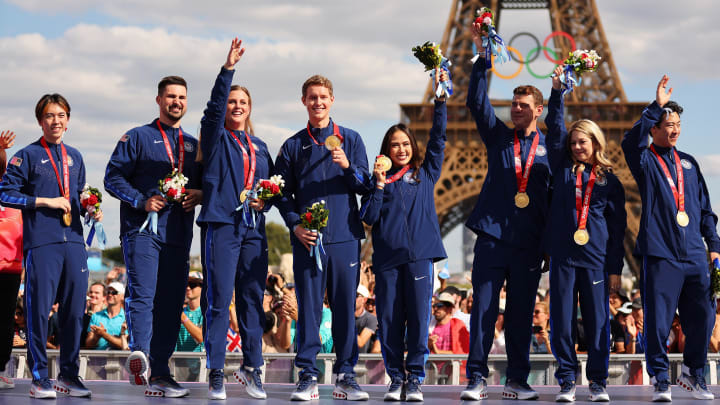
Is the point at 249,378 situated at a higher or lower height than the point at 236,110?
Result: lower

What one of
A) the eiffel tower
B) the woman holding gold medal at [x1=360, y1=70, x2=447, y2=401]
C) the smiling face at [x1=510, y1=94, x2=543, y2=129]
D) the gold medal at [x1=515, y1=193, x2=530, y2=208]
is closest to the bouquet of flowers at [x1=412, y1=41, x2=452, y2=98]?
the woman holding gold medal at [x1=360, y1=70, x2=447, y2=401]

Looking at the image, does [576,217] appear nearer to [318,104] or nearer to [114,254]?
[318,104]

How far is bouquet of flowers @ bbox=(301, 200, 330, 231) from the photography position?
22.6 feet

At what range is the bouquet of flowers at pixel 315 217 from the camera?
6898mm

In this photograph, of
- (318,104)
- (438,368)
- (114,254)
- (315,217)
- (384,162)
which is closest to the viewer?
(315,217)

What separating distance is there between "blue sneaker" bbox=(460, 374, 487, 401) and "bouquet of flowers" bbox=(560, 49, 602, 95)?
2.37 m

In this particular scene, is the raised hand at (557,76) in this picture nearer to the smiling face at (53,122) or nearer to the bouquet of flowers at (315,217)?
the bouquet of flowers at (315,217)

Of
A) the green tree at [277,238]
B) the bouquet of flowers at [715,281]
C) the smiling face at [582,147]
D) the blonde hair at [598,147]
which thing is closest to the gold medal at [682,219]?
the bouquet of flowers at [715,281]

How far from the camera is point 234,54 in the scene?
7035 mm

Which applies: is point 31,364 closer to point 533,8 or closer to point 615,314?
point 615,314

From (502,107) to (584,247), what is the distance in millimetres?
31627

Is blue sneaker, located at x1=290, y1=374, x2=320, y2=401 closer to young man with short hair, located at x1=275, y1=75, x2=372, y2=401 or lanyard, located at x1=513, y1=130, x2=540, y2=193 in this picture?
young man with short hair, located at x1=275, y1=75, x2=372, y2=401

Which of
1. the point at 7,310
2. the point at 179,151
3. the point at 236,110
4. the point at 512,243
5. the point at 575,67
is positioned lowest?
the point at 7,310

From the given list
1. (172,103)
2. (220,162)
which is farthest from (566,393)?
(172,103)
